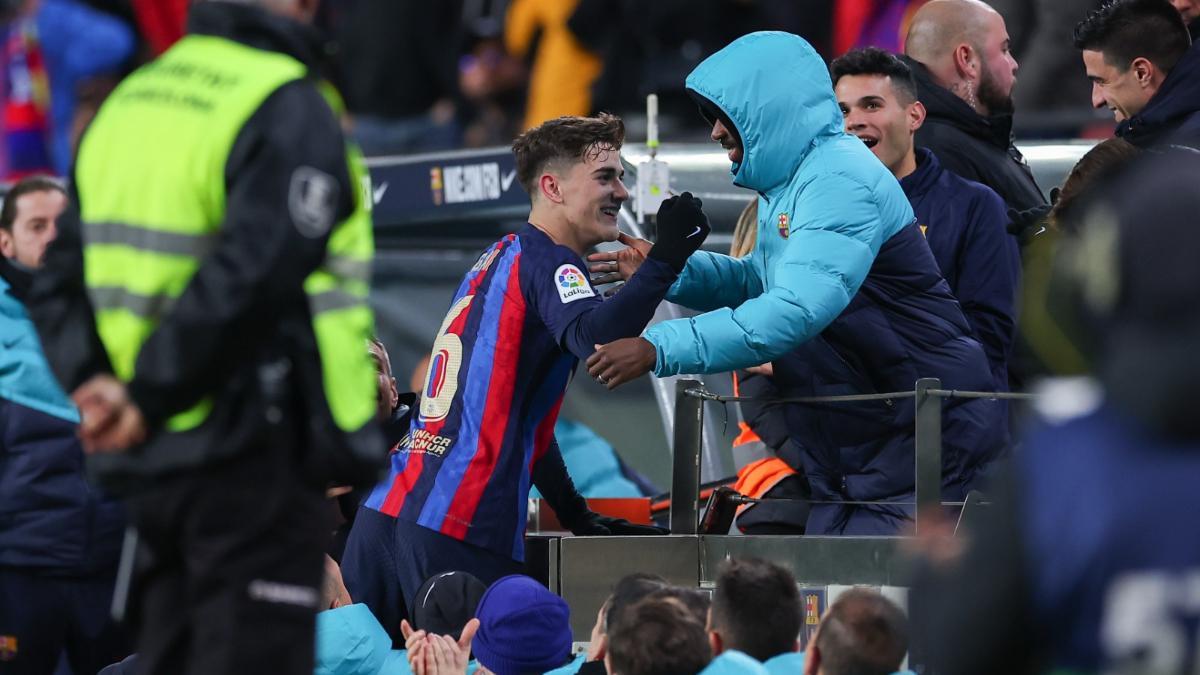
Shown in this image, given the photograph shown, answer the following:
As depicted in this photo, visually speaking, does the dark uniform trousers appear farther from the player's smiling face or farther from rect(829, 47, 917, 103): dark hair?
rect(829, 47, 917, 103): dark hair

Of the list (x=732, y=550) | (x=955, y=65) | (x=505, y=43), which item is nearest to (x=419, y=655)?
(x=732, y=550)

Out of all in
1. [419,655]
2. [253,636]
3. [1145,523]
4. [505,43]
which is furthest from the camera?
[505,43]

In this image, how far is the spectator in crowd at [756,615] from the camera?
4477 millimetres

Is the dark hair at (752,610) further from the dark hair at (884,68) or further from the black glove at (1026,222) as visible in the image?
the dark hair at (884,68)

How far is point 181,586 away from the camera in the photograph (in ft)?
12.5

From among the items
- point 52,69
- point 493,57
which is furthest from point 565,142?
point 52,69

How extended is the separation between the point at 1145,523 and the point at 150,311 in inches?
84.6

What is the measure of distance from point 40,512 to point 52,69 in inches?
220

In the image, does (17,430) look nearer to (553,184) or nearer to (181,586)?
Result: (553,184)

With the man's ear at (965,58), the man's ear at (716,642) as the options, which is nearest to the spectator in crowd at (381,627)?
the man's ear at (716,642)

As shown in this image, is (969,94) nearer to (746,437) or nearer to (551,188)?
(746,437)

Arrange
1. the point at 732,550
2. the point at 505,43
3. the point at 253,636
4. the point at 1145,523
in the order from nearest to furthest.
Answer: the point at 1145,523, the point at 253,636, the point at 732,550, the point at 505,43

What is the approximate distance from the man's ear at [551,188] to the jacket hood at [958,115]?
4.82 ft

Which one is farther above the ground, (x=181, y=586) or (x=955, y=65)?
(x=955, y=65)
